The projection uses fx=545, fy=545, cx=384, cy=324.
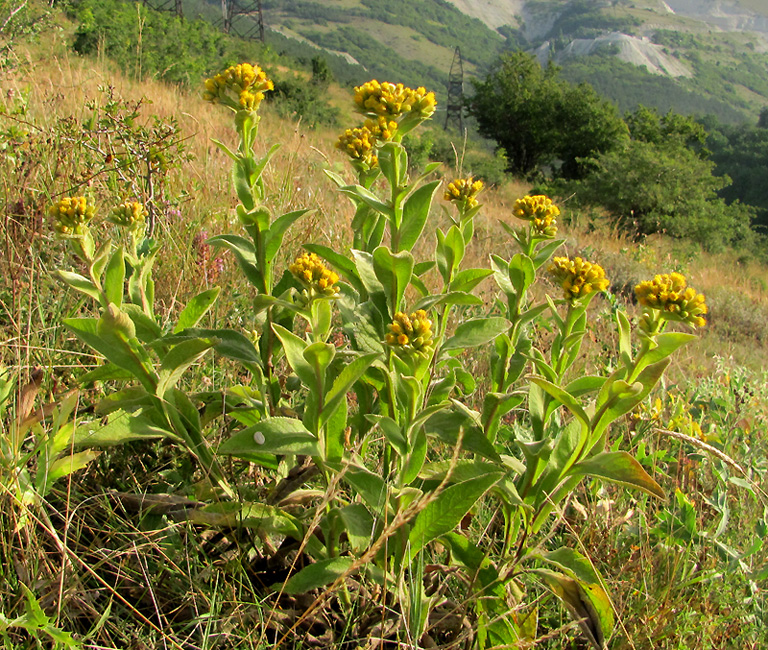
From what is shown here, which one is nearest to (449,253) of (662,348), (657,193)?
(662,348)

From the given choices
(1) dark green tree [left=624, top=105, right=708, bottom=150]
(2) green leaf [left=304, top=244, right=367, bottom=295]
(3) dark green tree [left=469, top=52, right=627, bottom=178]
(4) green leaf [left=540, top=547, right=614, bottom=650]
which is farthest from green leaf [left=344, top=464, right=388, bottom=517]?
(1) dark green tree [left=624, top=105, right=708, bottom=150]

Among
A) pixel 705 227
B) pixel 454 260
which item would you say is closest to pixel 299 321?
pixel 454 260

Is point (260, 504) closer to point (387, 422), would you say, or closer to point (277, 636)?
point (277, 636)

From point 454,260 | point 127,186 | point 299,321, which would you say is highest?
point 454,260

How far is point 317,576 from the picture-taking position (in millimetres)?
1067

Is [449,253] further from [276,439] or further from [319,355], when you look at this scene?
[276,439]

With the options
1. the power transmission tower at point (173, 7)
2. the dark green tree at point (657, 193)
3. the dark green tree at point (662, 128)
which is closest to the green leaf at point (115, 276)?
the dark green tree at point (657, 193)

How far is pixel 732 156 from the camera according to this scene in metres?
52.3

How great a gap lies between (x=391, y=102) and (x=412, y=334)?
55 cm

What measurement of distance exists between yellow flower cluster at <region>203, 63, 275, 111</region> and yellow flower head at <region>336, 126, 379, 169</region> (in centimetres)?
24

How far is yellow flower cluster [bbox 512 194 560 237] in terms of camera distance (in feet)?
4.63

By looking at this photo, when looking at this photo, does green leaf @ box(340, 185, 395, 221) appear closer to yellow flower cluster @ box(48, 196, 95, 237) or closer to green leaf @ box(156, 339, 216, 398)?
green leaf @ box(156, 339, 216, 398)

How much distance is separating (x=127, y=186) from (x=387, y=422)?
2.44m

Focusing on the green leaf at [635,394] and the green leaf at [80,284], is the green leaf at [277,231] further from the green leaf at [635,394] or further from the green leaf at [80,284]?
the green leaf at [635,394]
